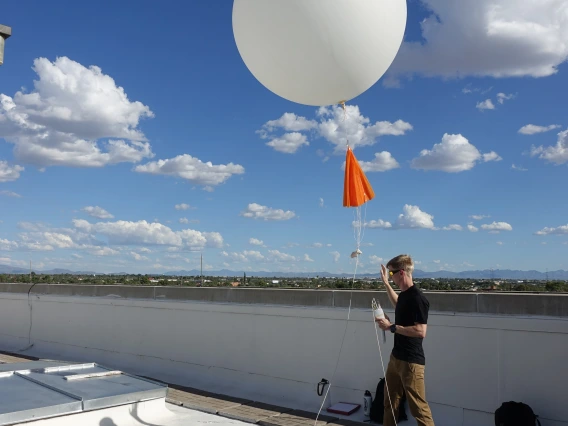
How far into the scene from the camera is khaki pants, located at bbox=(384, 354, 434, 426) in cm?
425

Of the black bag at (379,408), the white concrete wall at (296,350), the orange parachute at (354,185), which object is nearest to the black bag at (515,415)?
the white concrete wall at (296,350)

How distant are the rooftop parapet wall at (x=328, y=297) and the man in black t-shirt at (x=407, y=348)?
1674 mm

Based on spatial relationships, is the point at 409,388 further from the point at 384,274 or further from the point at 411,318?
the point at 384,274

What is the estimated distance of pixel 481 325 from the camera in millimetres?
5641

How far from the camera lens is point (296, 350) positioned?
715 centimetres

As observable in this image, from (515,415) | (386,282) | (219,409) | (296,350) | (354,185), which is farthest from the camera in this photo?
(296,350)

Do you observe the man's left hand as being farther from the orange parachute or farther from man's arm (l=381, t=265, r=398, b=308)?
the orange parachute

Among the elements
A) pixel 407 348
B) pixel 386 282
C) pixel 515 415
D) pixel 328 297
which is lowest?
pixel 515 415

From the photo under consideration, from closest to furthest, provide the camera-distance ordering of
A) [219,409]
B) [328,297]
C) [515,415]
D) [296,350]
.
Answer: [515,415] < [219,409] < [328,297] < [296,350]

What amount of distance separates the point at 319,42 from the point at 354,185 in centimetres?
131

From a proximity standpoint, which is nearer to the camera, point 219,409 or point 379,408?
point 379,408

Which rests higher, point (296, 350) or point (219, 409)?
point (296, 350)

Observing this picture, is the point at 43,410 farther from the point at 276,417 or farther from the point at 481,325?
the point at 481,325

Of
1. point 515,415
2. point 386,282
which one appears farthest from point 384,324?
point 515,415
